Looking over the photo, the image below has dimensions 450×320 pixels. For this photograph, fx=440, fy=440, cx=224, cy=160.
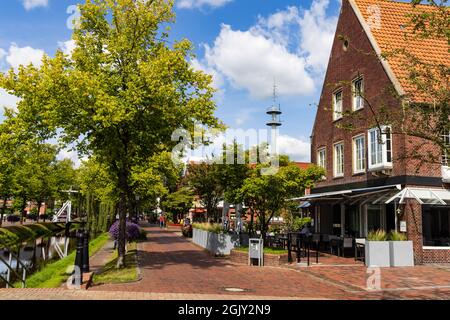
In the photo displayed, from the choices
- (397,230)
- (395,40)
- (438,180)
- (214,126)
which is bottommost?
(397,230)

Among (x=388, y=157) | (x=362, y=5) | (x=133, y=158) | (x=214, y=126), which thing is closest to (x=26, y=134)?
(x=133, y=158)

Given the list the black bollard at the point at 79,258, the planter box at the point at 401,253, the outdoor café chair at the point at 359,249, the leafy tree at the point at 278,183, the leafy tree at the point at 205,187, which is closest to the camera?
the black bollard at the point at 79,258

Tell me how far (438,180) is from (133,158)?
12624 millimetres

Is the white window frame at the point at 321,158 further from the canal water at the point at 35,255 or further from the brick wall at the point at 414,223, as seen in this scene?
the canal water at the point at 35,255

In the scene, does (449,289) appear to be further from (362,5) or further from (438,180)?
(362,5)

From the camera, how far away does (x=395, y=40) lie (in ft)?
71.4

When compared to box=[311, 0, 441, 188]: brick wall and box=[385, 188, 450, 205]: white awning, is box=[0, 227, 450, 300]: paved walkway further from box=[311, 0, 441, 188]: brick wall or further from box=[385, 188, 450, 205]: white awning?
box=[311, 0, 441, 188]: brick wall

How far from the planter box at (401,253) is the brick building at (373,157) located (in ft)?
3.10

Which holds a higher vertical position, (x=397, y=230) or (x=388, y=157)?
(x=388, y=157)

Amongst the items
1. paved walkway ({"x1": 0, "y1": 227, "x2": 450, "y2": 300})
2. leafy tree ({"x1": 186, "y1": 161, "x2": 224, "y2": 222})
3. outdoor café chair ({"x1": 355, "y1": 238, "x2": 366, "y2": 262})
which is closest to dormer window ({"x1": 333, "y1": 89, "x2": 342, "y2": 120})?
outdoor café chair ({"x1": 355, "y1": 238, "x2": 366, "y2": 262})

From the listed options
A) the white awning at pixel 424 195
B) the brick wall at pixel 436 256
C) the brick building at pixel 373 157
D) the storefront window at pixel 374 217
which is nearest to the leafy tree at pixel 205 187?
the brick building at pixel 373 157

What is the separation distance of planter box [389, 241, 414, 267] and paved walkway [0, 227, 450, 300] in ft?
1.89

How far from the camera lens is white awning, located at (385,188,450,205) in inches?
690

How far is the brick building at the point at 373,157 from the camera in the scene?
1831 cm
